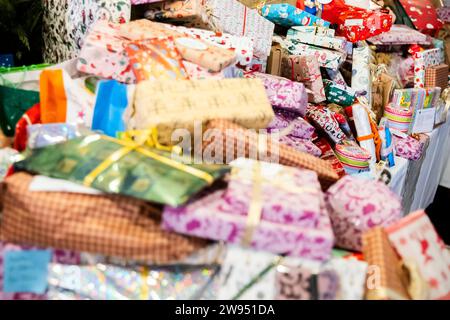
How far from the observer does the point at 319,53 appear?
2752 mm

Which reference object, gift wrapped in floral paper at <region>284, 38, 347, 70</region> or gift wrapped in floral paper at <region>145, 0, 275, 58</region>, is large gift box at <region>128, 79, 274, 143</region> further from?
gift wrapped in floral paper at <region>284, 38, 347, 70</region>

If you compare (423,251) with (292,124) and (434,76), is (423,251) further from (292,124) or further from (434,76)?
(434,76)

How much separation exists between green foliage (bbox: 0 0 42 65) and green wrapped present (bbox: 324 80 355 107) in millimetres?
→ 1639

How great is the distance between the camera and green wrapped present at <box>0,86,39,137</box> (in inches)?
58.2

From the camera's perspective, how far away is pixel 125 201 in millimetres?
1087

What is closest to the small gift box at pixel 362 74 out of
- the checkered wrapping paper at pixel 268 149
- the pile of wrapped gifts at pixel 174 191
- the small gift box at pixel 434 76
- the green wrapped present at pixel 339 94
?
the green wrapped present at pixel 339 94

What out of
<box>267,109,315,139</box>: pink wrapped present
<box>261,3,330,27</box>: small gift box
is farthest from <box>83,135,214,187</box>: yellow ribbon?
<box>261,3,330,27</box>: small gift box

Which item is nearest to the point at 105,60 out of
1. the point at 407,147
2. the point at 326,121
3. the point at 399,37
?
the point at 326,121

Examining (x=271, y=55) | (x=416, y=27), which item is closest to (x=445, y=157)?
(x=416, y=27)

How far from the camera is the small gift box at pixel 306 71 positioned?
2523mm

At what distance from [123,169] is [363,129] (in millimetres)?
1757

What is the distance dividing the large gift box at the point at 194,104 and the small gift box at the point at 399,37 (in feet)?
7.60

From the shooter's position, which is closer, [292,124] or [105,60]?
[105,60]

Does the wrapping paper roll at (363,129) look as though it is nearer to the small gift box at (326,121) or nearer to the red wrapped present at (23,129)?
the small gift box at (326,121)
